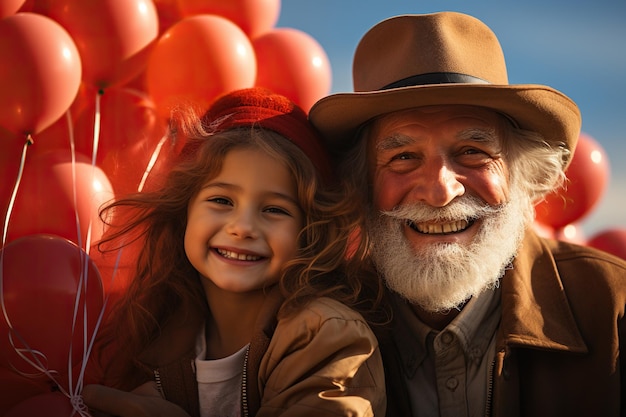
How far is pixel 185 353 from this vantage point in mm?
2768

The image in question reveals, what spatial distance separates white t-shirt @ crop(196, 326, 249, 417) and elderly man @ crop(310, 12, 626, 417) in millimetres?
619

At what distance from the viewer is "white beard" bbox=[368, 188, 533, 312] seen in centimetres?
274

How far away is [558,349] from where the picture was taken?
2.57 meters

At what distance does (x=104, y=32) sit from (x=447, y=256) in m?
2.09

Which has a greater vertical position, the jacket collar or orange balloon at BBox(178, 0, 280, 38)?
orange balloon at BBox(178, 0, 280, 38)

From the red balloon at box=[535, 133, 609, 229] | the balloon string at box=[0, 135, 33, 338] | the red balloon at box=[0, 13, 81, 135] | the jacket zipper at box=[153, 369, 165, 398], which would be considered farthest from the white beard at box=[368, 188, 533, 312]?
the red balloon at box=[535, 133, 609, 229]

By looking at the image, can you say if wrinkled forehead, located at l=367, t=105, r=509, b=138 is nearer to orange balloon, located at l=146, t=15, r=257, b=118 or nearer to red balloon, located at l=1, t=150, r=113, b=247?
orange balloon, located at l=146, t=15, r=257, b=118

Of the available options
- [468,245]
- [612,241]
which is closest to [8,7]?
[468,245]

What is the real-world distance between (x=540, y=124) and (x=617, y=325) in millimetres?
884

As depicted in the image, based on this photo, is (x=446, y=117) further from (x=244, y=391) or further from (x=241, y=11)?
(x=241, y=11)

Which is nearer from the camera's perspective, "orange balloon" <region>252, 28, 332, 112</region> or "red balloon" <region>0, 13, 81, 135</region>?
"red balloon" <region>0, 13, 81, 135</region>

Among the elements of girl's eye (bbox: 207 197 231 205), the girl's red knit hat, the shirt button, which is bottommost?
the shirt button

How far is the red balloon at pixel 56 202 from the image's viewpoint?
326cm

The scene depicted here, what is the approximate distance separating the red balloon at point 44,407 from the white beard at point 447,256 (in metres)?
1.39
